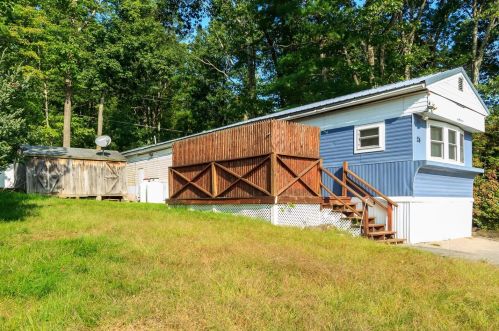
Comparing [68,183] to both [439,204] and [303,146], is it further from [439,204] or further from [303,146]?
[439,204]

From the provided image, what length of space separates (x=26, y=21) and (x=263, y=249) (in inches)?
991

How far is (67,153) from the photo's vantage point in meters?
22.8

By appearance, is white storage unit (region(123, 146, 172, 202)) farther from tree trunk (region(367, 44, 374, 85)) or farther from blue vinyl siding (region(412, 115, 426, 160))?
blue vinyl siding (region(412, 115, 426, 160))

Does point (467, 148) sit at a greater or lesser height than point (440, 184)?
greater

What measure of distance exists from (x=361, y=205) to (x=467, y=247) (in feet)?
10.1

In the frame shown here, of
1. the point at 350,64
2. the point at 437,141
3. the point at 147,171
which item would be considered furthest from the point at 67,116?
the point at 437,141

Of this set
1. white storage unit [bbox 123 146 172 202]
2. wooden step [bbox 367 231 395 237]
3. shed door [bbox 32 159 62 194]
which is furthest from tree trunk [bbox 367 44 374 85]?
shed door [bbox 32 159 62 194]

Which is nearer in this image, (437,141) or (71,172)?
(437,141)

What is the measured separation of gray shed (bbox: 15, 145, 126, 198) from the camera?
2142 centimetres

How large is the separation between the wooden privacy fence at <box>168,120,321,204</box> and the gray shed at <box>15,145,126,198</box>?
11587mm

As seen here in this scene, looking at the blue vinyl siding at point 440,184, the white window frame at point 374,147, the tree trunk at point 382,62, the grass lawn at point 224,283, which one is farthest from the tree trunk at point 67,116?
the blue vinyl siding at point 440,184

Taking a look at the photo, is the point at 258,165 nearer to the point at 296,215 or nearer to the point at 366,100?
the point at 296,215

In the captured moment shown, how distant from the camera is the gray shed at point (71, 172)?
21.4 metres

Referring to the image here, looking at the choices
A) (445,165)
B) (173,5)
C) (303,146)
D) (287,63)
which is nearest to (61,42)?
(173,5)
